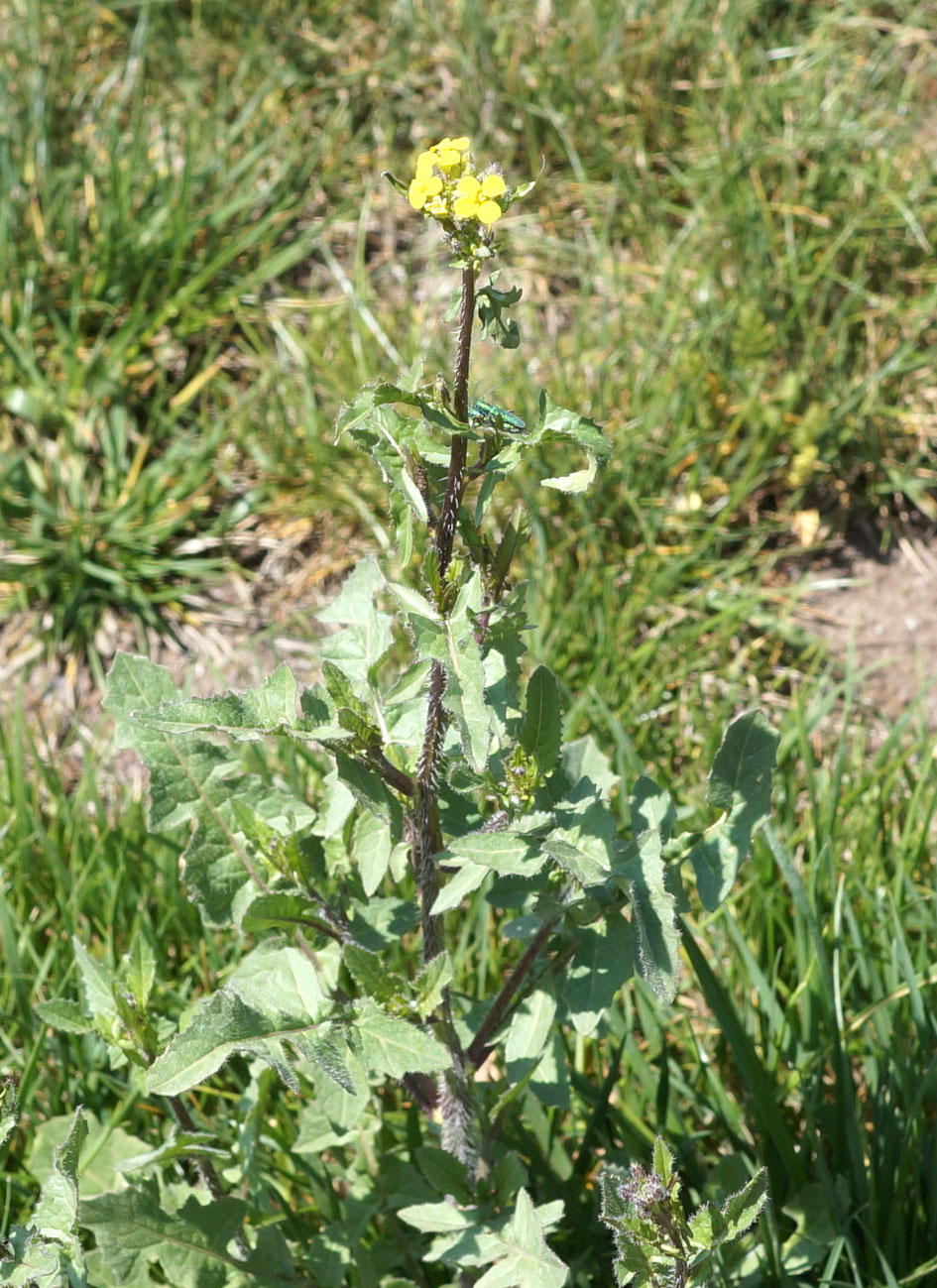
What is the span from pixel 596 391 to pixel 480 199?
2.41 m

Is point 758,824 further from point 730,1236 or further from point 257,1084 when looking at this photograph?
point 257,1084

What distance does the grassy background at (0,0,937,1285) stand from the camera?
2.24 m

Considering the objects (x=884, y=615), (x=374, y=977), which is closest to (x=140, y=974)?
(x=374, y=977)

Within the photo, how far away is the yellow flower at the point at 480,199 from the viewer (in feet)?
3.84

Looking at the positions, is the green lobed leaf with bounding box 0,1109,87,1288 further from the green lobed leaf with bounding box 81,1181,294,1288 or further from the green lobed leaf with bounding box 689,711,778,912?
the green lobed leaf with bounding box 689,711,778,912

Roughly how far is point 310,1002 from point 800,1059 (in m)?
0.99

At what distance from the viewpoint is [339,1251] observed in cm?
185

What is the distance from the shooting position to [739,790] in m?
1.64

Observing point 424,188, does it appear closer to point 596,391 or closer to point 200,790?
point 200,790

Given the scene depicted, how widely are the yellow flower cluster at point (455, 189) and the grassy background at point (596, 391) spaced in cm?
123

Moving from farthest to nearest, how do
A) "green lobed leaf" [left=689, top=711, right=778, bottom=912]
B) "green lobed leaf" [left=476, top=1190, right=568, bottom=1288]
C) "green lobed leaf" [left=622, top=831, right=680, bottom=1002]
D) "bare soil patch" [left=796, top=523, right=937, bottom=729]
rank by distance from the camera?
"bare soil patch" [left=796, top=523, right=937, bottom=729], "green lobed leaf" [left=689, top=711, right=778, bottom=912], "green lobed leaf" [left=476, top=1190, right=568, bottom=1288], "green lobed leaf" [left=622, top=831, right=680, bottom=1002]

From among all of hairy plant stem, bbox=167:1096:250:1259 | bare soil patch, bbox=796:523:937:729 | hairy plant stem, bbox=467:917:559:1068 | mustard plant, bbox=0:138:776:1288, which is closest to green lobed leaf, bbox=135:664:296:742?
mustard plant, bbox=0:138:776:1288

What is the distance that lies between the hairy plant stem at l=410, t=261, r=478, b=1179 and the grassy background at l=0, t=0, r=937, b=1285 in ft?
1.27

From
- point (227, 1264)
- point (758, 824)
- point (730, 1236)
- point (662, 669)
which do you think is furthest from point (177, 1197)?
point (662, 669)
